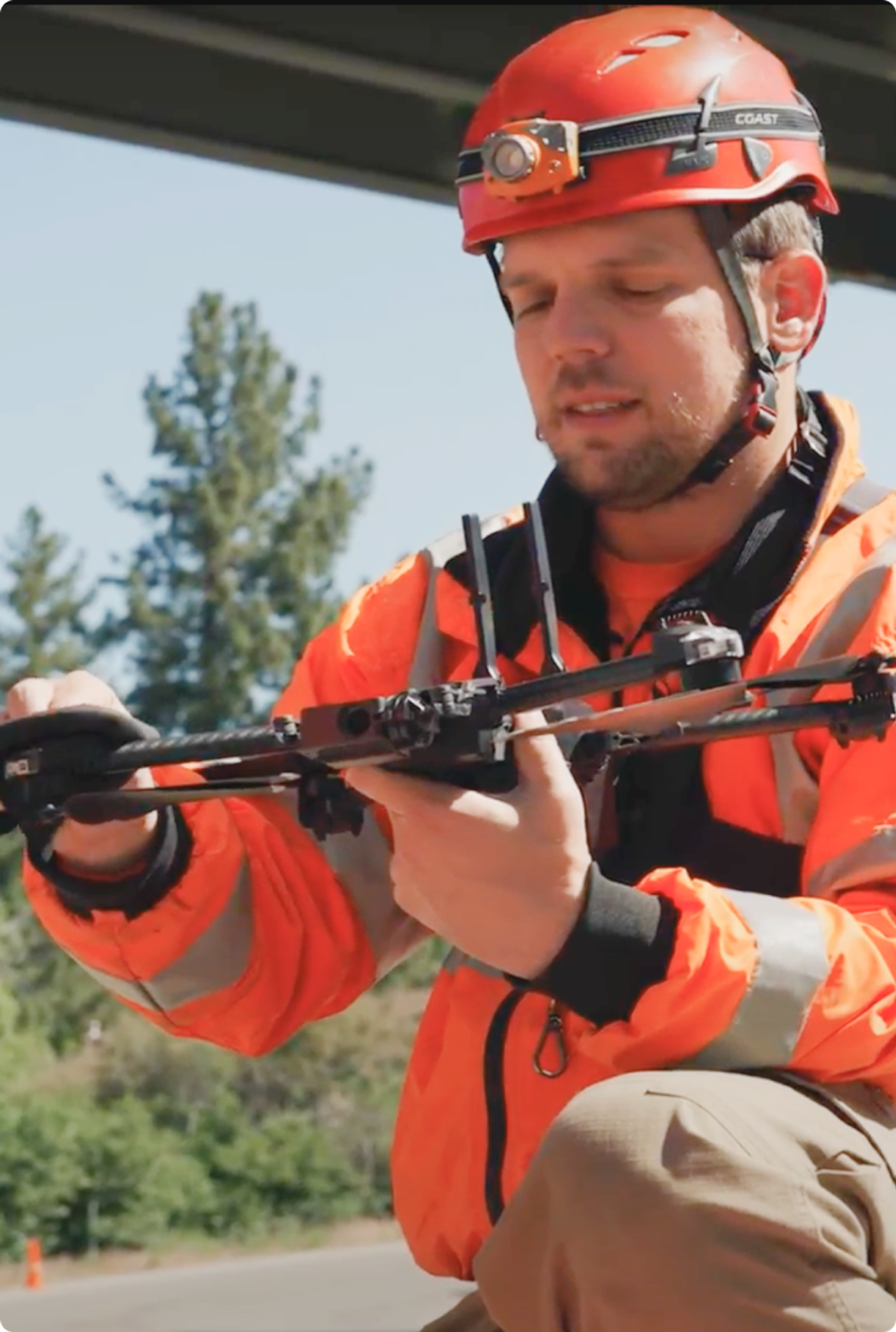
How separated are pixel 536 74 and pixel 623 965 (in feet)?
4.83

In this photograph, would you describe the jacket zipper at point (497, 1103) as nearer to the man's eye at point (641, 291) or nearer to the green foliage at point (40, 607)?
the man's eye at point (641, 291)

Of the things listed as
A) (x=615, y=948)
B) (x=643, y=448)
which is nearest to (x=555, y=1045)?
(x=615, y=948)

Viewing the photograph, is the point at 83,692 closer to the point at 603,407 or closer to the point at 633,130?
the point at 603,407

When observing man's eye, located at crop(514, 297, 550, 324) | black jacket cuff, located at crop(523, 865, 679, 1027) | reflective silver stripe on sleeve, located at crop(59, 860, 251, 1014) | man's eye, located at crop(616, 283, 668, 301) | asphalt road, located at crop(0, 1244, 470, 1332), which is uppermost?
man's eye, located at crop(514, 297, 550, 324)

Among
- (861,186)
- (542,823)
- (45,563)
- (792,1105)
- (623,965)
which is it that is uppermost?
(45,563)

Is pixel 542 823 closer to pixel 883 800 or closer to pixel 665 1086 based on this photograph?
pixel 665 1086

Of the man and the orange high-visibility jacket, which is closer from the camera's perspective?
the man

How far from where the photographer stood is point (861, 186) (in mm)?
9555

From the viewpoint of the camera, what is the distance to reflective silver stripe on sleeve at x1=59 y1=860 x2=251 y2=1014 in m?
3.40

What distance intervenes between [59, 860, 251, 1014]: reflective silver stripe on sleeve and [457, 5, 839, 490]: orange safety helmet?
91 centimetres

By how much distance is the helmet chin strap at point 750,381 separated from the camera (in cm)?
338

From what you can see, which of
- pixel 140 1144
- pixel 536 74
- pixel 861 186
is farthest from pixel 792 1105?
pixel 140 1144

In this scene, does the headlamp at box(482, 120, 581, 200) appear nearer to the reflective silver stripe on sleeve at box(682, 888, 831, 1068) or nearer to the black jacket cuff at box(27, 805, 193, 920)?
the black jacket cuff at box(27, 805, 193, 920)

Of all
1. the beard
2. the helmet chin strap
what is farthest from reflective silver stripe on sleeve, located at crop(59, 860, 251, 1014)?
the helmet chin strap
